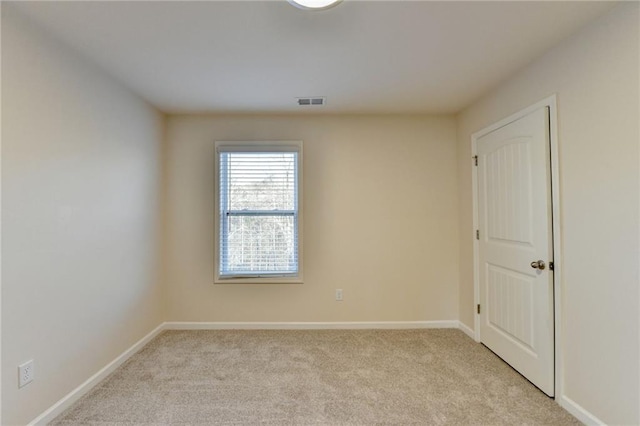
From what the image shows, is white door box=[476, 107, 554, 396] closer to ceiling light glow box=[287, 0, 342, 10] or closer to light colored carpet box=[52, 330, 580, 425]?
light colored carpet box=[52, 330, 580, 425]

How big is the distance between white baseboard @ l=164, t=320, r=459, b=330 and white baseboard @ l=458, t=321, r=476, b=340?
5 cm

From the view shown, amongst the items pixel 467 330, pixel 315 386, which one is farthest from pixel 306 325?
pixel 467 330

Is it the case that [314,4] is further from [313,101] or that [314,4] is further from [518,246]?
[518,246]

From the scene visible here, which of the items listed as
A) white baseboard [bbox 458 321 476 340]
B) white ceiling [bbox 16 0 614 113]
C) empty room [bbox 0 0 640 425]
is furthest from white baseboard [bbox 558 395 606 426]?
white ceiling [bbox 16 0 614 113]

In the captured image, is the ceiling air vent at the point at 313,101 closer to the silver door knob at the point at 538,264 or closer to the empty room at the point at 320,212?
the empty room at the point at 320,212

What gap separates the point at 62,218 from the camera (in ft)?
6.57

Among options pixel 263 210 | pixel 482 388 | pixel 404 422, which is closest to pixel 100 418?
pixel 404 422

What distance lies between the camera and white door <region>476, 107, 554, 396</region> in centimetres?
215

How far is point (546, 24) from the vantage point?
1824mm

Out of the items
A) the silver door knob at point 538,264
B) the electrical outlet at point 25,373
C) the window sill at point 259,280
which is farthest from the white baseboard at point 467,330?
the electrical outlet at point 25,373

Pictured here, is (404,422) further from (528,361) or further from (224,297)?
(224,297)

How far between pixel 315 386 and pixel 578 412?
5.56 ft

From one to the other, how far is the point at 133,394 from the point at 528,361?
2.95 m

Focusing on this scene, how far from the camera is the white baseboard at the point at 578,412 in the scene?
5.89 ft
